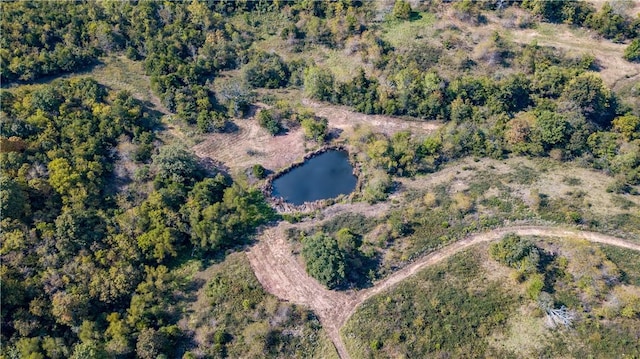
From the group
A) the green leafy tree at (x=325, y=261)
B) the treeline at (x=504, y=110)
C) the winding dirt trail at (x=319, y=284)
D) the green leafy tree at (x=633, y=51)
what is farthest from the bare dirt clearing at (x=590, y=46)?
the green leafy tree at (x=325, y=261)

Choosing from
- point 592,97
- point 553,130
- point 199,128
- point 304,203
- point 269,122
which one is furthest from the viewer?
point 199,128

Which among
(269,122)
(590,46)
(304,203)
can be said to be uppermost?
(590,46)

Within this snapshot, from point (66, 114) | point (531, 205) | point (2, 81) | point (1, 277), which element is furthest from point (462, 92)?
point (2, 81)

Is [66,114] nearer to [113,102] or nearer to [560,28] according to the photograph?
[113,102]

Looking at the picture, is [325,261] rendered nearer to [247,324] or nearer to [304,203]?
[247,324]

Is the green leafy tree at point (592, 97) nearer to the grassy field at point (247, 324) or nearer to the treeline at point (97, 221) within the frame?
the treeline at point (97, 221)

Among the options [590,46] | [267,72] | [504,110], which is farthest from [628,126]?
[267,72]

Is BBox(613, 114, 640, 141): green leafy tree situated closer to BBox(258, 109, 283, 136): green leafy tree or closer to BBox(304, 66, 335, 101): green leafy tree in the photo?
BBox(304, 66, 335, 101): green leafy tree
